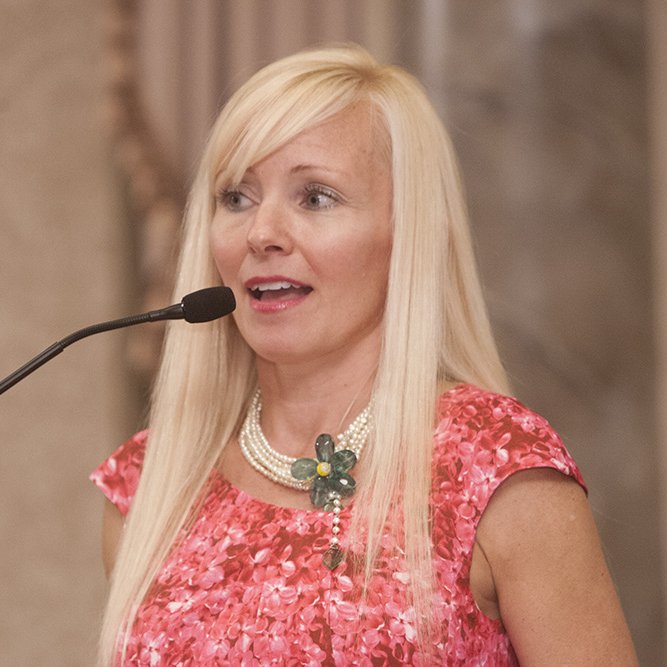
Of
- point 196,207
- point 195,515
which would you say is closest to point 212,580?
point 195,515

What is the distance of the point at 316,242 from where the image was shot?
1619 mm

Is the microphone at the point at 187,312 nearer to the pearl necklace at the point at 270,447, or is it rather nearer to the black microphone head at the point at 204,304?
the black microphone head at the point at 204,304

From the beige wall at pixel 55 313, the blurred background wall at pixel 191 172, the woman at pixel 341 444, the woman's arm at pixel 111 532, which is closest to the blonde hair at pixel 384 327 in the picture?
the woman at pixel 341 444

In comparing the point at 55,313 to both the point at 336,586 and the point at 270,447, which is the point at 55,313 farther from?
the point at 336,586

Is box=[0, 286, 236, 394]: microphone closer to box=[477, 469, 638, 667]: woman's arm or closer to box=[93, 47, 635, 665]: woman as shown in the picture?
box=[93, 47, 635, 665]: woman

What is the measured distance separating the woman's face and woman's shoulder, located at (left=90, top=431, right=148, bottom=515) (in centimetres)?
32

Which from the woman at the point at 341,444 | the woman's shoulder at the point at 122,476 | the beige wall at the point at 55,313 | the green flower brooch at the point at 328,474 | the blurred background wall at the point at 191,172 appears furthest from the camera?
the beige wall at the point at 55,313

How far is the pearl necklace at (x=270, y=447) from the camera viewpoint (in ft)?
5.44

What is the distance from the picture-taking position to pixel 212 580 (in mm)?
1601

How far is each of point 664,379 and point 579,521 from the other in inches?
36.9

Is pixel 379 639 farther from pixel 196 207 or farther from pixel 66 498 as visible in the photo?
pixel 66 498

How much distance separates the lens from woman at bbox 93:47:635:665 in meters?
1.47

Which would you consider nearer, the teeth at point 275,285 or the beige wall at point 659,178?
the teeth at point 275,285

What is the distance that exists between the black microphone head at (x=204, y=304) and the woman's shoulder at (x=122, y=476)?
466 millimetres
